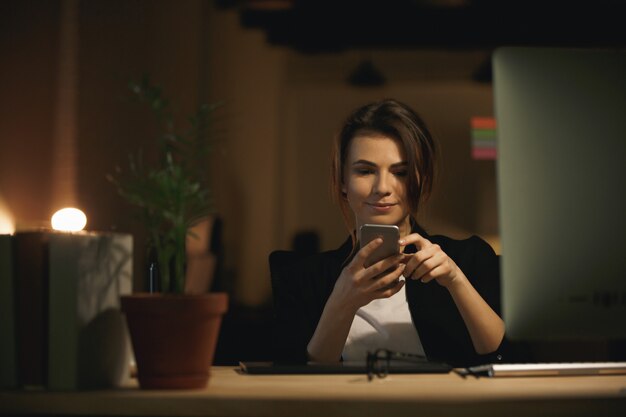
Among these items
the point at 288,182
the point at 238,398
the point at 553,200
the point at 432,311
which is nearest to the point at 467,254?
the point at 432,311

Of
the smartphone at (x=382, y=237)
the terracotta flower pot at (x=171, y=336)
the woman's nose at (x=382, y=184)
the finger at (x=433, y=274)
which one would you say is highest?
the woman's nose at (x=382, y=184)

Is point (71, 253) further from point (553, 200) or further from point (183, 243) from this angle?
point (553, 200)

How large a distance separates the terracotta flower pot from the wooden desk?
21 mm

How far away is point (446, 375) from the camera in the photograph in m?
1.02

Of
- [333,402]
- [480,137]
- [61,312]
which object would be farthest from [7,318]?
[480,137]

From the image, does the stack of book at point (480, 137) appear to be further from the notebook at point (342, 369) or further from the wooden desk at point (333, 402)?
Answer: the wooden desk at point (333, 402)

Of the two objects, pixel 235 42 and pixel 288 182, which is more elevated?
pixel 235 42

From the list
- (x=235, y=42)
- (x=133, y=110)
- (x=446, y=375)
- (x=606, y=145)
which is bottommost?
(x=446, y=375)

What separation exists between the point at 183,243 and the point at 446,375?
0.42 metres

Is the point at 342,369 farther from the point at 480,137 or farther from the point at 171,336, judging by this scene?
the point at 480,137

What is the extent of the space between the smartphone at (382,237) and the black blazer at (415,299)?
43 cm

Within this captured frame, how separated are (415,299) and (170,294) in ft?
3.22

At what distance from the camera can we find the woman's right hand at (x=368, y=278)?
3.99ft

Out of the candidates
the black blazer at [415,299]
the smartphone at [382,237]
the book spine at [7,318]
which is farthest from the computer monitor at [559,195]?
the black blazer at [415,299]
